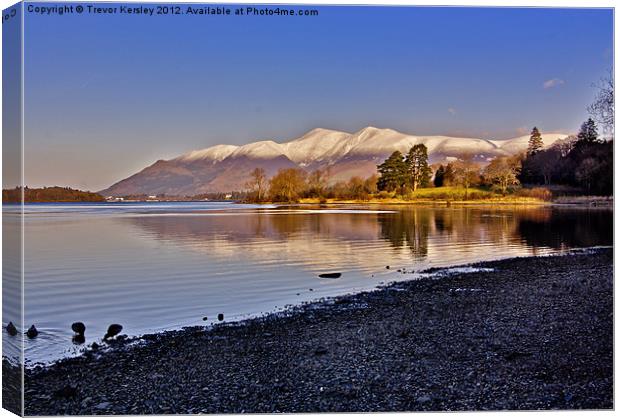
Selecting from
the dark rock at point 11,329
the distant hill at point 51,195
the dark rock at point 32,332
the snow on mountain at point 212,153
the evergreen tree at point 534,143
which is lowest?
the dark rock at point 32,332

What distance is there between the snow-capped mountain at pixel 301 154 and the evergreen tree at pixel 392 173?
173 millimetres

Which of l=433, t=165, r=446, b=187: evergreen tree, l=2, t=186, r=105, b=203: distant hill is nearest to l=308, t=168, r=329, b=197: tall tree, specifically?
l=433, t=165, r=446, b=187: evergreen tree

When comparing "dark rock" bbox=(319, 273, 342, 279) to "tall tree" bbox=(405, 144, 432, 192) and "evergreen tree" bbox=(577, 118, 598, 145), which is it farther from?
"evergreen tree" bbox=(577, 118, 598, 145)

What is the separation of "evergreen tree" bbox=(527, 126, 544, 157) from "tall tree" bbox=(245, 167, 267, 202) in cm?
435

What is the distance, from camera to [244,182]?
9867mm

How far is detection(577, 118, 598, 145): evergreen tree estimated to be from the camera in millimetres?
8438

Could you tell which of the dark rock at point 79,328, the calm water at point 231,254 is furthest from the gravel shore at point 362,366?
the calm water at point 231,254

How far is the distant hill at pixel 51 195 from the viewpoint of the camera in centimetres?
709

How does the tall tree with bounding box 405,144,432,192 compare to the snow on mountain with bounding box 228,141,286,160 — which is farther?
the tall tree with bounding box 405,144,432,192

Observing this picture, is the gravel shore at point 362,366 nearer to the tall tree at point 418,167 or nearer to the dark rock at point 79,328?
the dark rock at point 79,328

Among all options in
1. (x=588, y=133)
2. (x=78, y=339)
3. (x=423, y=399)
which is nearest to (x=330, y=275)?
(x=78, y=339)

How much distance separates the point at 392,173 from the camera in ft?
33.8

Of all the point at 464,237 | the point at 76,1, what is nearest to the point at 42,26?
the point at 76,1

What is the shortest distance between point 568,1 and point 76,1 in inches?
244
